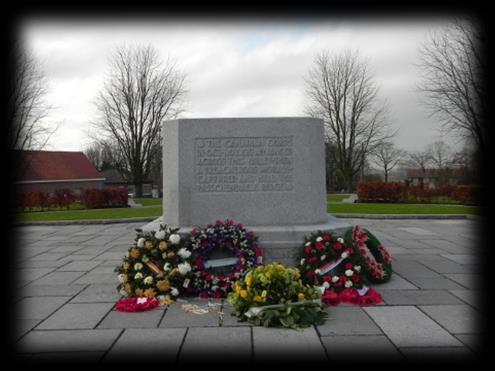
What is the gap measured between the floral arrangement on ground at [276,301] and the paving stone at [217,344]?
25 cm

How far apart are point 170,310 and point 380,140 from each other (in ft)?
110

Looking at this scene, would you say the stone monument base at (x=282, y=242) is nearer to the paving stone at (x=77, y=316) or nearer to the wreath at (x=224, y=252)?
the wreath at (x=224, y=252)

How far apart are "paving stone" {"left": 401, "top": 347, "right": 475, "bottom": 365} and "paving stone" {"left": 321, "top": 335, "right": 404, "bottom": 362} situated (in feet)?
0.32

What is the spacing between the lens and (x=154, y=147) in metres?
36.0

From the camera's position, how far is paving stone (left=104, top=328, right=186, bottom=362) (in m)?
3.10

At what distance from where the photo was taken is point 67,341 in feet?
11.2

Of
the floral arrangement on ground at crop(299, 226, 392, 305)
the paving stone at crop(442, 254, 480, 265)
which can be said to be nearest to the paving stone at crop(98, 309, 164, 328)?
the floral arrangement on ground at crop(299, 226, 392, 305)

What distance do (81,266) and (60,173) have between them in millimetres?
39166

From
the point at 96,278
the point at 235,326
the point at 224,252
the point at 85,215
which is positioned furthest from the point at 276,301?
the point at 85,215

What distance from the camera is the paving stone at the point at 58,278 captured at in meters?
5.56

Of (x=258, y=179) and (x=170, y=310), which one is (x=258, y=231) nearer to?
(x=258, y=179)

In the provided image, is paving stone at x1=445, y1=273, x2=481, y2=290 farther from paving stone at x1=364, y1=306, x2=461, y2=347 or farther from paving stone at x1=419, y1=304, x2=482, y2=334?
paving stone at x1=364, y1=306, x2=461, y2=347

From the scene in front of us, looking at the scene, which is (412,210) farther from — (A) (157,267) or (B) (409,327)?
(A) (157,267)

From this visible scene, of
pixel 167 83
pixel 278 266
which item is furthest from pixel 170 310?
pixel 167 83
